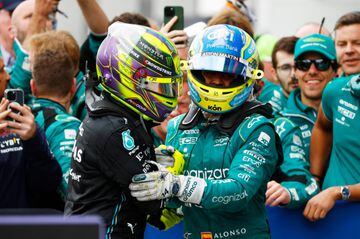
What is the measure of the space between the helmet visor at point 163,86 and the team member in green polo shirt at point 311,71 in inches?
99.9

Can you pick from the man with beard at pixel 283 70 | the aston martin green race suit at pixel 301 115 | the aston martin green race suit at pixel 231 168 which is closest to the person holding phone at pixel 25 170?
the aston martin green race suit at pixel 231 168

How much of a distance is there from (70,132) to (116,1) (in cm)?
1154

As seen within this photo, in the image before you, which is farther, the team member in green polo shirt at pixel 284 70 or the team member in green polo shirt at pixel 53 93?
the team member in green polo shirt at pixel 284 70

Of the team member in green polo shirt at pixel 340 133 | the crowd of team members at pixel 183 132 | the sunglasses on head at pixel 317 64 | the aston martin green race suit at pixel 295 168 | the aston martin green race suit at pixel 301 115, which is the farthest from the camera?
the sunglasses on head at pixel 317 64

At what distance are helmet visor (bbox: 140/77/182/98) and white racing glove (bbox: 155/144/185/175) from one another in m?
0.31

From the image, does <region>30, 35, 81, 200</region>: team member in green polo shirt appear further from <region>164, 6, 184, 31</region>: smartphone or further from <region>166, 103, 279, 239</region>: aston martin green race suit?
<region>166, 103, 279, 239</region>: aston martin green race suit

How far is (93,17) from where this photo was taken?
26.3 feet

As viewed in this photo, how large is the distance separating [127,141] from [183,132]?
2.17 ft

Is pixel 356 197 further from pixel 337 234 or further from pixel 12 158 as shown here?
pixel 12 158

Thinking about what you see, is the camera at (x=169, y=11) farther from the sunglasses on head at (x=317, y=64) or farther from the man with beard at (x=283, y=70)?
the man with beard at (x=283, y=70)

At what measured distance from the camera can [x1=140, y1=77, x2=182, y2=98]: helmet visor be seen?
524 cm

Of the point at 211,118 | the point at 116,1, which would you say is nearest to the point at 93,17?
the point at 211,118

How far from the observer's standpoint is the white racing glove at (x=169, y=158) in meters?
5.34

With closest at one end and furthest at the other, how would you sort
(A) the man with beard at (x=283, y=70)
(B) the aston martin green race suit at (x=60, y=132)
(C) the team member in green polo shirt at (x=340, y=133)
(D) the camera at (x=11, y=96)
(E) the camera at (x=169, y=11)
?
(D) the camera at (x=11, y=96) < (C) the team member in green polo shirt at (x=340, y=133) < (B) the aston martin green race suit at (x=60, y=132) < (E) the camera at (x=169, y=11) < (A) the man with beard at (x=283, y=70)
